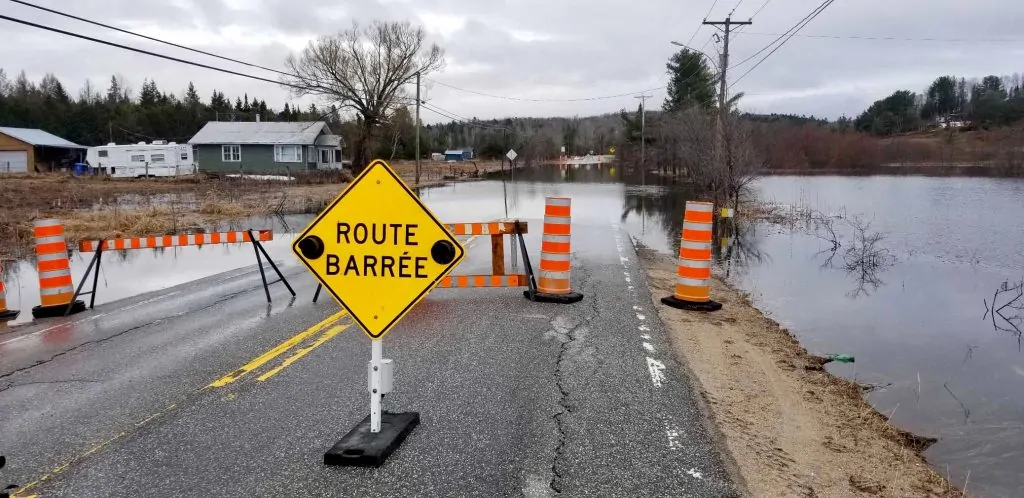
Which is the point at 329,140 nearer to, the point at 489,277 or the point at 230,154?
the point at 230,154

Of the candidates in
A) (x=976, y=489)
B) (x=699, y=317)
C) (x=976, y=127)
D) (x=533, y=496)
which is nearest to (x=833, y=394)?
(x=976, y=489)

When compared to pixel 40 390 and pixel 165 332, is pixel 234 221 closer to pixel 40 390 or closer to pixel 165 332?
pixel 165 332

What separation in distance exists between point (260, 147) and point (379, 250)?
204ft

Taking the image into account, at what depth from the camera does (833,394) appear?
7.05m

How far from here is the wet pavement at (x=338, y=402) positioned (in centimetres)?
434

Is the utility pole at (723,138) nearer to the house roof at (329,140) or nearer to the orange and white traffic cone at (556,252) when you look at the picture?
the orange and white traffic cone at (556,252)

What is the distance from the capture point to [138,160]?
191 ft

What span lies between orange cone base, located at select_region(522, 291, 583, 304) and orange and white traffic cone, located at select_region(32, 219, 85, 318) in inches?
243

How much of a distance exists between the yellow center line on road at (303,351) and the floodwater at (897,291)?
15.9ft

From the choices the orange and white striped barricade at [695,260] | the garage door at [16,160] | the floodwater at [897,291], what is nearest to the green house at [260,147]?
the garage door at [16,160]

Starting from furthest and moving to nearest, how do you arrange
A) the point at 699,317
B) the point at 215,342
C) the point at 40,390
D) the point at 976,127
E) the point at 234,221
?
the point at 976,127, the point at 234,221, the point at 699,317, the point at 215,342, the point at 40,390

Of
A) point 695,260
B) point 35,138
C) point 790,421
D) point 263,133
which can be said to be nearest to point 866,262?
point 695,260

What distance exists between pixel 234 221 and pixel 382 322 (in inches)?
878

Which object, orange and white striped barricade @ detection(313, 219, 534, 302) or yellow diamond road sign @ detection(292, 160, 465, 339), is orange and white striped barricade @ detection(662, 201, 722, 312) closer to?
orange and white striped barricade @ detection(313, 219, 534, 302)
